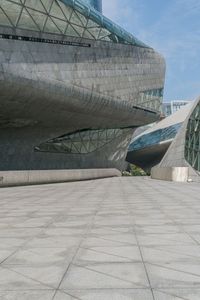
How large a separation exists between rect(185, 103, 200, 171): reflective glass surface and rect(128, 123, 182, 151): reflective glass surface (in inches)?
935

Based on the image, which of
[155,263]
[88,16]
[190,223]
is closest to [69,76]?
[88,16]

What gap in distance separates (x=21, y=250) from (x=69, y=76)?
31931 mm

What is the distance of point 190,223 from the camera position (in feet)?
28.8

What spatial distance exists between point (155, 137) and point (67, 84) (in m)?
42.7

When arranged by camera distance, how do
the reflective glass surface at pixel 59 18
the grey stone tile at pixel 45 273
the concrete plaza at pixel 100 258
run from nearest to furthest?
the concrete plaza at pixel 100 258
the grey stone tile at pixel 45 273
the reflective glass surface at pixel 59 18

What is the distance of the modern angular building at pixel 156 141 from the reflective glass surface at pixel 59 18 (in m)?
27.8

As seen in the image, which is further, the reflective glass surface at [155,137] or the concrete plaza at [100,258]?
the reflective glass surface at [155,137]

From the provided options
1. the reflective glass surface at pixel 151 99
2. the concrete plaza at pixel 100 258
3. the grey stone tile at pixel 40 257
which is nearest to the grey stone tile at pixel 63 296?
the concrete plaza at pixel 100 258

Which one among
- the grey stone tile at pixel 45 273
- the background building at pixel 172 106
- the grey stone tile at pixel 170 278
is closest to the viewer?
the grey stone tile at pixel 170 278

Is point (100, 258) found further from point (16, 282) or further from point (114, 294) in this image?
point (114, 294)

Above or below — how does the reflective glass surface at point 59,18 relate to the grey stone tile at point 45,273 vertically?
above

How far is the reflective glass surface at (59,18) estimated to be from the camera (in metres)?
32.5

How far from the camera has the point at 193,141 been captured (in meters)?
42.5

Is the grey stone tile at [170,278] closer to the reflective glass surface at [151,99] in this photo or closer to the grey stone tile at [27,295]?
the grey stone tile at [27,295]
